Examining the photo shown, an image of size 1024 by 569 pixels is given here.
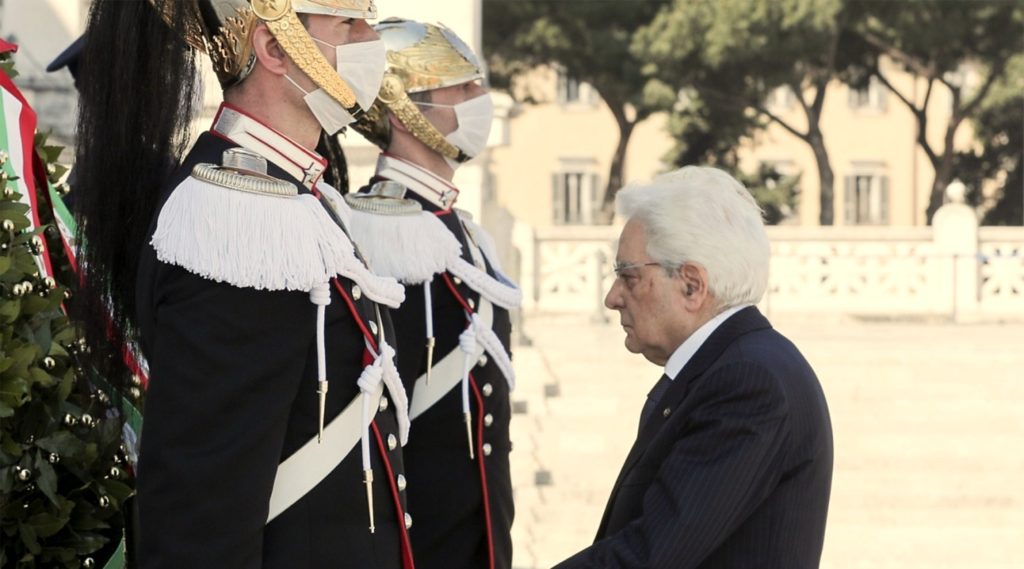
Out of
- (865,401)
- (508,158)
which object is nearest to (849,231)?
(865,401)

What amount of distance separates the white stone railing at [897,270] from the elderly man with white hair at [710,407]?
13.6 meters

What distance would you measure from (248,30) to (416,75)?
153 centimetres

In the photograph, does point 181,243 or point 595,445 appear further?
point 595,445

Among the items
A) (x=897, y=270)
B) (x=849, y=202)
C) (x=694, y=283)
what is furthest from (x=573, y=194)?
(x=694, y=283)

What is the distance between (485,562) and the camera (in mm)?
3869

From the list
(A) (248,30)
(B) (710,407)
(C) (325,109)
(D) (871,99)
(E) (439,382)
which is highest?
(D) (871,99)

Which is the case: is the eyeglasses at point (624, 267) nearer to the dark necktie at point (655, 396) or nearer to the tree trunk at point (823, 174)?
the dark necktie at point (655, 396)

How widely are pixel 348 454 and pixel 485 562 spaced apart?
1229 millimetres

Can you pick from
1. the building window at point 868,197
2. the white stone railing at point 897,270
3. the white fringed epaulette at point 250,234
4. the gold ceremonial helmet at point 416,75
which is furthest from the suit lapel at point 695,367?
the building window at point 868,197

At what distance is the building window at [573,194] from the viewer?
46.5 metres

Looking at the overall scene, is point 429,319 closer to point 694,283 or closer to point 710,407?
point 694,283

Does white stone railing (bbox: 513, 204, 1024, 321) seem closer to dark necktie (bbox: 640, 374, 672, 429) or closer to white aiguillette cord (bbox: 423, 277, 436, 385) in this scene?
white aiguillette cord (bbox: 423, 277, 436, 385)

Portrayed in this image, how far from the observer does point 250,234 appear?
8.54ft

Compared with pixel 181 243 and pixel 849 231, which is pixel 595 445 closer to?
pixel 181 243
